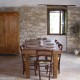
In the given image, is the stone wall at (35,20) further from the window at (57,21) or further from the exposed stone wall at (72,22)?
the window at (57,21)

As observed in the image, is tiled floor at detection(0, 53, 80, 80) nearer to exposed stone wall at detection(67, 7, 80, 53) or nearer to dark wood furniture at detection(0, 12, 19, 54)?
dark wood furniture at detection(0, 12, 19, 54)

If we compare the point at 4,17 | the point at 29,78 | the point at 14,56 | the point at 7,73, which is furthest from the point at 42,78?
the point at 4,17

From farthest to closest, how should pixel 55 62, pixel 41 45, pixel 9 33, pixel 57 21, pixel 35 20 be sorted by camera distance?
pixel 57 21, pixel 35 20, pixel 9 33, pixel 41 45, pixel 55 62

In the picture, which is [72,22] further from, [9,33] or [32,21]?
[9,33]

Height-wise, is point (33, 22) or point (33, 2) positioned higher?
point (33, 2)

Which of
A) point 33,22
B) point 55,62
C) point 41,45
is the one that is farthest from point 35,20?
point 55,62

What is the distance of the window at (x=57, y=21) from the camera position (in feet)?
30.5

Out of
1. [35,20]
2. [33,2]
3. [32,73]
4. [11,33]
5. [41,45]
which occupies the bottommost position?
[32,73]

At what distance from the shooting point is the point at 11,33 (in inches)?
330

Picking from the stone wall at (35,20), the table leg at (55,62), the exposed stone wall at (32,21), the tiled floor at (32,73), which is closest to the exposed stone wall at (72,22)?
the stone wall at (35,20)

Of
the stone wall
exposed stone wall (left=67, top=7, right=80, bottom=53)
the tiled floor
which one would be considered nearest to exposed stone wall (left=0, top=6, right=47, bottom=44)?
the stone wall

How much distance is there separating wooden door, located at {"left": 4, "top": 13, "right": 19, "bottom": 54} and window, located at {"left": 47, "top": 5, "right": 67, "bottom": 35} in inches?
71.6

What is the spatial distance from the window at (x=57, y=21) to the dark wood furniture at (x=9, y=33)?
72.6 inches

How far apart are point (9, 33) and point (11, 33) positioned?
91mm
